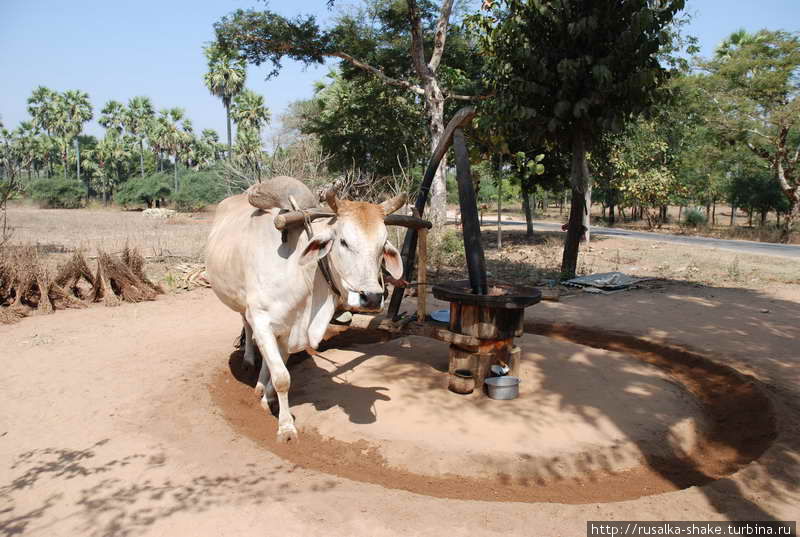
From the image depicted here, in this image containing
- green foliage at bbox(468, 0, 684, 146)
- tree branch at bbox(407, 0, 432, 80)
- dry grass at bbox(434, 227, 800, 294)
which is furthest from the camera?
tree branch at bbox(407, 0, 432, 80)

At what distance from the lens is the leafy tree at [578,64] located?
332 inches

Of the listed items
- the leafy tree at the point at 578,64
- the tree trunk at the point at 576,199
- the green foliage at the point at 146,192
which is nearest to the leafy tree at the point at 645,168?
the tree trunk at the point at 576,199

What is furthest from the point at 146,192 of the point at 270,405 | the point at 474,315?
the point at 474,315

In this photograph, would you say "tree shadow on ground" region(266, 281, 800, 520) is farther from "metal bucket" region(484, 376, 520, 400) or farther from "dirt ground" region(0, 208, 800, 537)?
"metal bucket" region(484, 376, 520, 400)

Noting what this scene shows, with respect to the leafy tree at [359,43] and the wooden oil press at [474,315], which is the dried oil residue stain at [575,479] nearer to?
the wooden oil press at [474,315]

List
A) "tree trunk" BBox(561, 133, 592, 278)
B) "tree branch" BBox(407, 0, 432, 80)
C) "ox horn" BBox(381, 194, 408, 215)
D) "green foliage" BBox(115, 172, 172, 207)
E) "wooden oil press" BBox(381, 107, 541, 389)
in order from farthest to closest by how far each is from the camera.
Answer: "green foliage" BBox(115, 172, 172, 207)
"tree branch" BBox(407, 0, 432, 80)
"tree trunk" BBox(561, 133, 592, 278)
"wooden oil press" BBox(381, 107, 541, 389)
"ox horn" BBox(381, 194, 408, 215)

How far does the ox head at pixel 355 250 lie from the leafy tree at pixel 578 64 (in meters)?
6.29

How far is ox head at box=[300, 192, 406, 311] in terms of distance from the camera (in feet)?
11.1

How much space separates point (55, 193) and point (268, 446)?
4382 cm

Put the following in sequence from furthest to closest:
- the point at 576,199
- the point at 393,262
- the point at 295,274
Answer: the point at 576,199 < the point at 295,274 < the point at 393,262

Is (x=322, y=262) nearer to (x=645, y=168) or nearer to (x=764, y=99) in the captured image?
(x=764, y=99)

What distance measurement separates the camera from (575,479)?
3.54 m

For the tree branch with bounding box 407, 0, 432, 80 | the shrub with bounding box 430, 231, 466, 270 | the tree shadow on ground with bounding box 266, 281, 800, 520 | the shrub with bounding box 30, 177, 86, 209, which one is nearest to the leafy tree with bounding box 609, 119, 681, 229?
the tree branch with bounding box 407, 0, 432, 80

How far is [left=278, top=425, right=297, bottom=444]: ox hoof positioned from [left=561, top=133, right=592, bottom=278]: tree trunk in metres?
7.63
